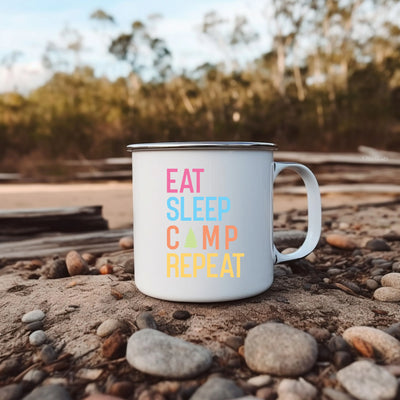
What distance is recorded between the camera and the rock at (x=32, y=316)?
1721 mm

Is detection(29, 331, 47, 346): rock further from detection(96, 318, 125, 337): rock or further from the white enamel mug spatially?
the white enamel mug

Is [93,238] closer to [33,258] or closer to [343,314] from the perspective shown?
[33,258]

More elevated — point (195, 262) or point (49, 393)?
point (195, 262)

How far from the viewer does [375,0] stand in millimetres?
22359

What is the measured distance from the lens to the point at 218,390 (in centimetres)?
122

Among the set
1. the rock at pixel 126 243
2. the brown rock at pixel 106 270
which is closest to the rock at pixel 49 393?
the brown rock at pixel 106 270

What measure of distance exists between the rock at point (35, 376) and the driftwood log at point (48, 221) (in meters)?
1.99

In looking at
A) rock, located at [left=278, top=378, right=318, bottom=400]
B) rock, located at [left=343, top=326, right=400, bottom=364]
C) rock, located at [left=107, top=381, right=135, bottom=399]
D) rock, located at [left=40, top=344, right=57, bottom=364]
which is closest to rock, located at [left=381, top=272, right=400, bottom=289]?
rock, located at [left=343, top=326, right=400, bottom=364]

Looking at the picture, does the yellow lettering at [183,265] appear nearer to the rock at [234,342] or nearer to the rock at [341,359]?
the rock at [234,342]

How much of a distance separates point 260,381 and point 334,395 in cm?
20

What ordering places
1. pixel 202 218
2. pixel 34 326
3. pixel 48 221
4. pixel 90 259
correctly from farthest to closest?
pixel 48 221
pixel 90 259
pixel 34 326
pixel 202 218

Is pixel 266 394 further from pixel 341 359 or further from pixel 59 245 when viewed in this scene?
pixel 59 245

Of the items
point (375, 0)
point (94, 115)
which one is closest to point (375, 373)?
point (94, 115)

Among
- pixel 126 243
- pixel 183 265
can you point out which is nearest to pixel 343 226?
pixel 126 243
